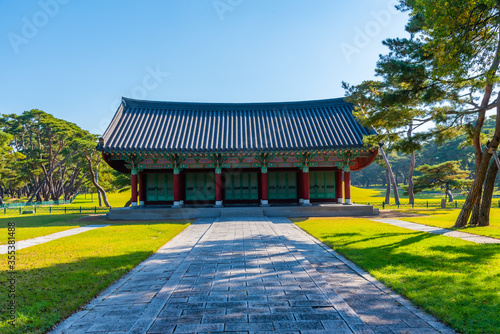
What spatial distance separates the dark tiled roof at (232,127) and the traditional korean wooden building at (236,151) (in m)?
0.06

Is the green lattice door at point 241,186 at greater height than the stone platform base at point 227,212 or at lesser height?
greater

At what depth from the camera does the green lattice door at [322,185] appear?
68.5 ft

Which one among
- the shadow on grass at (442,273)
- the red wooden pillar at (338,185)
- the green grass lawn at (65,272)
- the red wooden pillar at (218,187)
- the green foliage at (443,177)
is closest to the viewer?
the shadow on grass at (442,273)

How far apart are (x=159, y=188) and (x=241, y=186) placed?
5921 millimetres

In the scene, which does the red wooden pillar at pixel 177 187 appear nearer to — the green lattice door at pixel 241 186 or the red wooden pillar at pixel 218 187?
the red wooden pillar at pixel 218 187

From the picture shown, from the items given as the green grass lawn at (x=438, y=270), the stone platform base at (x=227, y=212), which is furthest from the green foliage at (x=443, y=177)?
the green grass lawn at (x=438, y=270)

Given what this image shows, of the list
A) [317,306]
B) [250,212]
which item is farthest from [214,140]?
[317,306]

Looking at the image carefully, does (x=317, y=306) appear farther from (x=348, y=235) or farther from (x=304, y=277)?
(x=348, y=235)

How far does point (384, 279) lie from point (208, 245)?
5.45 meters

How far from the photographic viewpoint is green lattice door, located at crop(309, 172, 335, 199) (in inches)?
822

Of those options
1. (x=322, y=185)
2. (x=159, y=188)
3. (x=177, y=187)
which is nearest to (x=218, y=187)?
(x=177, y=187)

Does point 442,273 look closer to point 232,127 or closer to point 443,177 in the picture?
point 232,127

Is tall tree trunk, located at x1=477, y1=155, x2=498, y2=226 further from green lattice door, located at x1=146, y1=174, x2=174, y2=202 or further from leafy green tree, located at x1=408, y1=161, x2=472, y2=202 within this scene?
leafy green tree, located at x1=408, y1=161, x2=472, y2=202

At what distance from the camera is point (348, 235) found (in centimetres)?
1111
